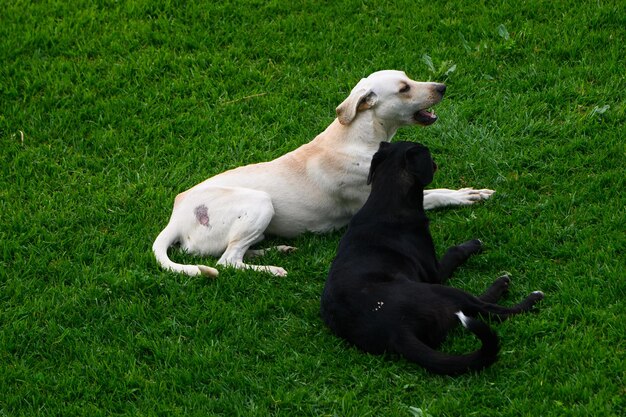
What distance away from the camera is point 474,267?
6930mm

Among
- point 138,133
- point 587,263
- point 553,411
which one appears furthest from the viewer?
point 138,133

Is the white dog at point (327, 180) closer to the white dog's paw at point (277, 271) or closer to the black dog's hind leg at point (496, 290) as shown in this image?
the white dog's paw at point (277, 271)

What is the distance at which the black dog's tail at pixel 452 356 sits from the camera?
548 cm

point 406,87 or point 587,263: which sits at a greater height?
point 406,87

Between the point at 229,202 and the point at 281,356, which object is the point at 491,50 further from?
the point at 281,356

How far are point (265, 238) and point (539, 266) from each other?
212cm

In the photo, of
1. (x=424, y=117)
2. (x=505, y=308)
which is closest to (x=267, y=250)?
(x=424, y=117)

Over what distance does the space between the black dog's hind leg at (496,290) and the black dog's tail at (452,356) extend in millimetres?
713

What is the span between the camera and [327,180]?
7723mm

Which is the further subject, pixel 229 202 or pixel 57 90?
pixel 57 90

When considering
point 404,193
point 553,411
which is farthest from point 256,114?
point 553,411

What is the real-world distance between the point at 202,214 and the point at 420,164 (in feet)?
5.61

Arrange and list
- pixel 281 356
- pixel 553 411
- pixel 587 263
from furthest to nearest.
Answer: pixel 587 263 → pixel 281 356 → pixel 553 411

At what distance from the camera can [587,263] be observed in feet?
21.9
